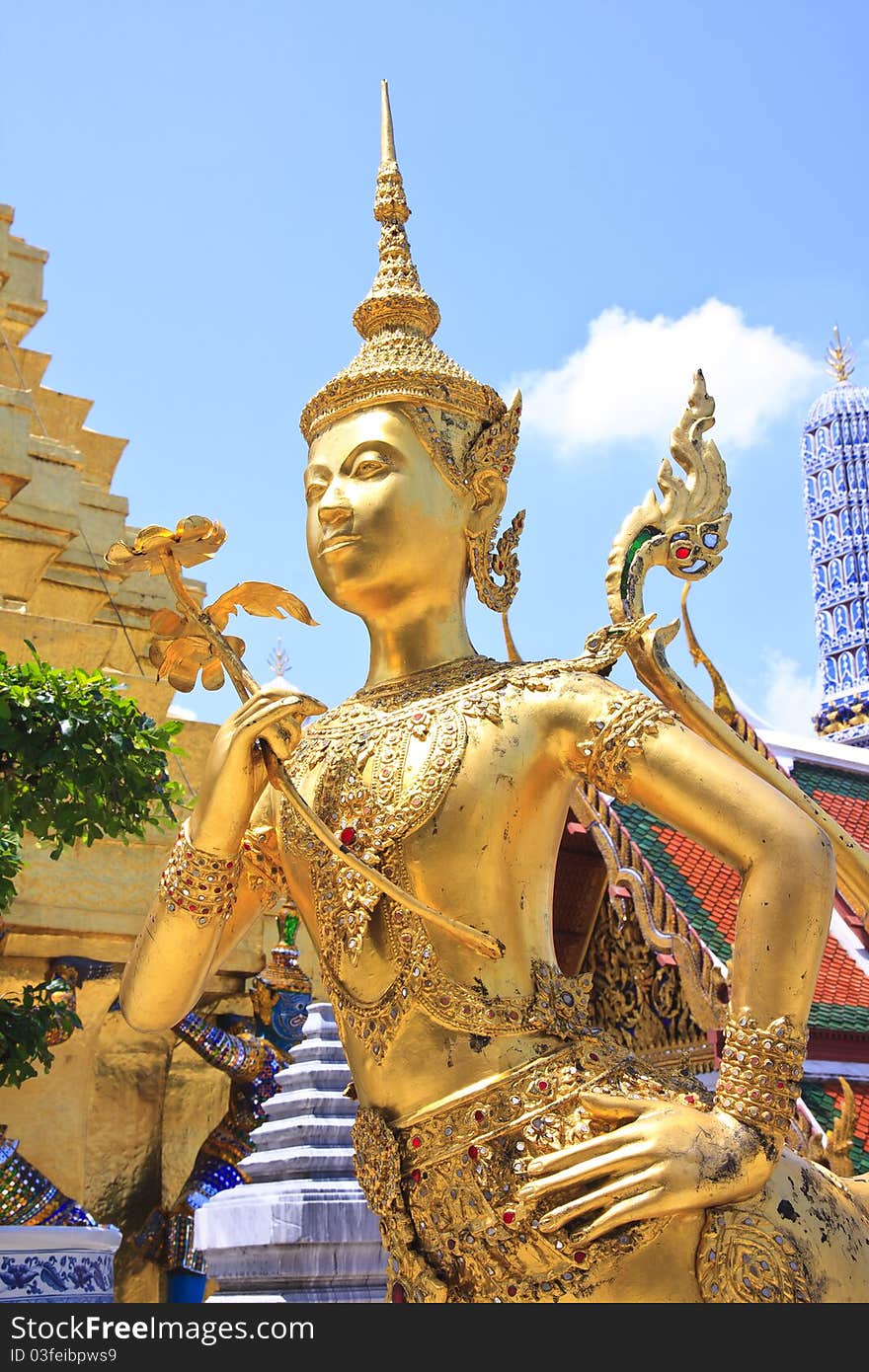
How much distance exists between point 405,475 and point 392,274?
2.09 ft

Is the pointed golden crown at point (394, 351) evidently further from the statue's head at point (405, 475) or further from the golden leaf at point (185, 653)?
the golden leaf at point (185, 653)

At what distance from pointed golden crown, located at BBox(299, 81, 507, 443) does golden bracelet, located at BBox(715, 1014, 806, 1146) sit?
58.7 inches

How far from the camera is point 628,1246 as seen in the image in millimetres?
2615

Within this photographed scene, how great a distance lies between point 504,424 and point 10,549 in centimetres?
557

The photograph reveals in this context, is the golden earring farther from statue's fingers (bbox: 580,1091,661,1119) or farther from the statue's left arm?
statue's fingers (bbox: 580,1091,661,1119)

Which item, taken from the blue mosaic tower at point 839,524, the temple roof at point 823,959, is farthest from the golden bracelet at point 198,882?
the blue mosaic tower at point 839,524

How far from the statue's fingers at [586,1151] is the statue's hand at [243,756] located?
2.88 feet

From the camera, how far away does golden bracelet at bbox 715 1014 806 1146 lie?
2695 millimetres

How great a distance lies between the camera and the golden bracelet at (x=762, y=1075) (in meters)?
2.70

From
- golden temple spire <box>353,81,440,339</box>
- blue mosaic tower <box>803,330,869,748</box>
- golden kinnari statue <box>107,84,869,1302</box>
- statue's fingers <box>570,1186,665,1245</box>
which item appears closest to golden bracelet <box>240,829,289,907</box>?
golden kinnari statue <box>107,84,869,1302</box>

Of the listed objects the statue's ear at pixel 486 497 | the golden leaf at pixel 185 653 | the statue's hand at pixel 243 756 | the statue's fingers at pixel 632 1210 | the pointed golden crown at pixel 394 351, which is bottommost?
the statue's fingers at pixel 632 1210

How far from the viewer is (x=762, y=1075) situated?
2705 millimetres
